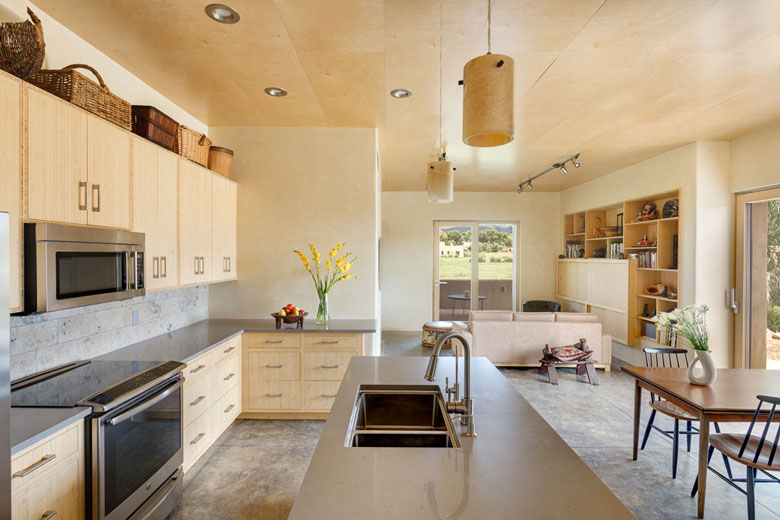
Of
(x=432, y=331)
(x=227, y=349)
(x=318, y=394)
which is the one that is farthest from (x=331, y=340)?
(x=432, y=331)

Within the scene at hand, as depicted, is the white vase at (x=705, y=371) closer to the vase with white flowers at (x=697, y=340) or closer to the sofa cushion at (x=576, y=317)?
the vase with white flowers at (x=697, y=340)

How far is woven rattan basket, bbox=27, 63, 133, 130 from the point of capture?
73.1 inches

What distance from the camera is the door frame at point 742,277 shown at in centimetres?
421

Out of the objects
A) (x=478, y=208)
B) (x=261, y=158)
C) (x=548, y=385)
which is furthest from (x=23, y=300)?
(x=478, y=208)

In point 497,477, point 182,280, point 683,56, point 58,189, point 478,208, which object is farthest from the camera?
point 478,208

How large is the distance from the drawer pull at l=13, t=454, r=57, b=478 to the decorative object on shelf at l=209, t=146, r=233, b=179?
2.63 metres

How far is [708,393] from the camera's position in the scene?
2371 millimetres

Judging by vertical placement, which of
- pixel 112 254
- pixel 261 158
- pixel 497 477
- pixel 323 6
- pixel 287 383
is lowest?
pixel 287 383

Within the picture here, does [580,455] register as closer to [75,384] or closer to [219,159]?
[75,384]

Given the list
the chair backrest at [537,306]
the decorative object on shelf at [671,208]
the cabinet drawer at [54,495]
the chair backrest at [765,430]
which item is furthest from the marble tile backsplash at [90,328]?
the chair backrest at [537,306]

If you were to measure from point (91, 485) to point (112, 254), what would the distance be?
1.12 meters

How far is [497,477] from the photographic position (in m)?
1.09

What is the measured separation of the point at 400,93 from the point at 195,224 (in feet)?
6.40

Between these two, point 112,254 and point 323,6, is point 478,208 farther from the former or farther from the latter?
point 112,254
